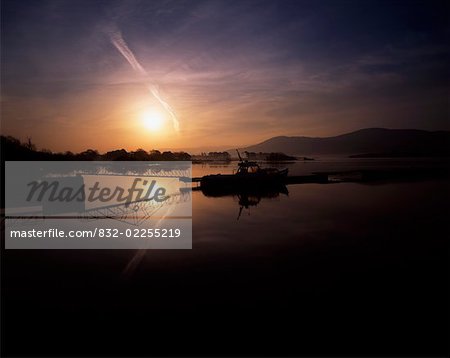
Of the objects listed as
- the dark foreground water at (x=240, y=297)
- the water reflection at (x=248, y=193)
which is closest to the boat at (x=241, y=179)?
the water reflection at (x=248, y=193)

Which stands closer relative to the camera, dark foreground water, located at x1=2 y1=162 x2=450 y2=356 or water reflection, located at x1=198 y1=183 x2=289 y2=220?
dark foreground water, located at x1=2 y1=162 x2=450 y2=356

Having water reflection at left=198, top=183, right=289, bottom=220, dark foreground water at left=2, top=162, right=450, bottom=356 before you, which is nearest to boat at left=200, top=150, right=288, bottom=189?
water reflection at left=198, top=183, right=289, bottom=220

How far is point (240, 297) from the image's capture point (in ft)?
40.3

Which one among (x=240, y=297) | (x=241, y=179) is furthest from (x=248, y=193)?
(x=240, y=297)

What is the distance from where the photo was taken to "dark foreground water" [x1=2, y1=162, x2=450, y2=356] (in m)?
9.39

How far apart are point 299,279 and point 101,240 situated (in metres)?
14.5

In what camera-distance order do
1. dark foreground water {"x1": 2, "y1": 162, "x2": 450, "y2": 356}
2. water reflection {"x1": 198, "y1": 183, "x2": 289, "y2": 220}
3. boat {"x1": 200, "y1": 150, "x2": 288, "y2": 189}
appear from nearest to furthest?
dark foreground water {"x1": 2, "y1": 162, "x2": 450, "y2": 356} < water reflection {"x1": 198, "y1": 183, "x2": 289, "y2": 220} < boat {"x1": 200, "y1": 150, "x2": 288, "y2": 189}

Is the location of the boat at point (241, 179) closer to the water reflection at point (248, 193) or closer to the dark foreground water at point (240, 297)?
the water reflection at point (248, 193)

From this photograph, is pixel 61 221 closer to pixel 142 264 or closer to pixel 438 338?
pixel 142 264

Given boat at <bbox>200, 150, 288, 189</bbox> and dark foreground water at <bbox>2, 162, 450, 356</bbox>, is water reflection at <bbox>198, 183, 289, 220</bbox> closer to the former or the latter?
boat at <bbox>200, 150, 288, 189</bbox>

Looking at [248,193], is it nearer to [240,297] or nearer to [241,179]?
[241,179]

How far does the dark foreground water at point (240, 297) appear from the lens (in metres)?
9.39

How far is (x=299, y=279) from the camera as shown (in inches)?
559

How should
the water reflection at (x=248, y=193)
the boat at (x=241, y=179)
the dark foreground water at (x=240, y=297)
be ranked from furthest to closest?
the boat at (x=241, y=179) < the water reflection at (x=248, y=193) < the dark foreground water at (x=240, y=297)
